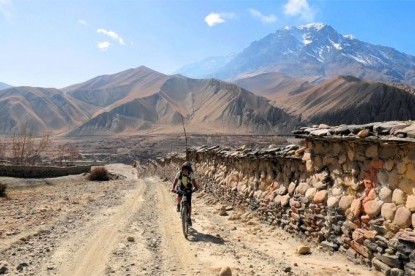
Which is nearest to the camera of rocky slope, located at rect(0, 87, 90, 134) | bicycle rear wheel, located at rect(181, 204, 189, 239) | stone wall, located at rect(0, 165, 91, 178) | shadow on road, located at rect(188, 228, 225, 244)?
shadow on road, located at rect(188, 228, 225, 244)

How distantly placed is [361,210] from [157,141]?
9949 centimetres

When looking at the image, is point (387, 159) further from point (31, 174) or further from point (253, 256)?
point (31, 174)

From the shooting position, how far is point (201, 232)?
10.8 metres

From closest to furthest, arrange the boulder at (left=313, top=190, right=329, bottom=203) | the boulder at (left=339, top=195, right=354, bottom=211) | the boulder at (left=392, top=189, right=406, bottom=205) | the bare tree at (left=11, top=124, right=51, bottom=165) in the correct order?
the boulder at (left=392, top=189, right=406, bottom=205), the boulder at (left=339, top=195, right=354, bottom=211), the boulder at (left=313, top=190, right=329, bottom=203), the bare tree at (left=11, top=124, right=51, bottom=165)

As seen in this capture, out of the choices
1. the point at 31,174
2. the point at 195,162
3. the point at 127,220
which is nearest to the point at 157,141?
the point at 31,174

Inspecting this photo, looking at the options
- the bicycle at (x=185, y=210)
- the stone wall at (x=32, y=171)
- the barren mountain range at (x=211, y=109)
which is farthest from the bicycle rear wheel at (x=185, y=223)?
the barren mountain range at (x=211, y=109)

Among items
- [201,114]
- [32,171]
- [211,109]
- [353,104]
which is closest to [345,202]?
[32,171]

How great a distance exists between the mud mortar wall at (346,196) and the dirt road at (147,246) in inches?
15.9

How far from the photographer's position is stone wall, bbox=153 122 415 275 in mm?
6633

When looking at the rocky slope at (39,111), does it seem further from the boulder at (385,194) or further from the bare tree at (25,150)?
the boulder at (385,194)

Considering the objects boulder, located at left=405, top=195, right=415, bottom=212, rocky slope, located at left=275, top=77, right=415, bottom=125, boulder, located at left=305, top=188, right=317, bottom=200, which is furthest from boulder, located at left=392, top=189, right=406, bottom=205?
rocky slope, located at left=275, top=77, right=415, bottom=125

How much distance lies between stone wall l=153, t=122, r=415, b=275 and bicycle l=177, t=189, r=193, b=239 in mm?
2165

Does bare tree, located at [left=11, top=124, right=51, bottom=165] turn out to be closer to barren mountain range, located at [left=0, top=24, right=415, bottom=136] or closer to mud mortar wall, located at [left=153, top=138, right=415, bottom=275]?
mud mortar wall, located at [left=153, top=138, right=415, bottom=275]

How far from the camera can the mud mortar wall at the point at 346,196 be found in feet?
21.8
